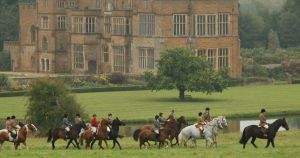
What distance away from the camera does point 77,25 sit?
400 ft

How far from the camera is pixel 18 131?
62.2 metres

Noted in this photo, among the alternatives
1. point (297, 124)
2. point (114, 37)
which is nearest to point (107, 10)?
point (114, 37)

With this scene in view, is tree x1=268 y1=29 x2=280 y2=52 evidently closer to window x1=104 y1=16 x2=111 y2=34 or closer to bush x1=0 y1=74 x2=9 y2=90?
window x1=104 y1=16 x2=111 y2=34

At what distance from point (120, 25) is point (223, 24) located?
30.3 feet

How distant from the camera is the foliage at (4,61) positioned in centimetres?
13038

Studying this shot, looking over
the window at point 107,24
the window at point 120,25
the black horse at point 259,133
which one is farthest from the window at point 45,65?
the black horse at point 259,133

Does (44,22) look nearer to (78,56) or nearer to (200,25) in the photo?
(78,56)

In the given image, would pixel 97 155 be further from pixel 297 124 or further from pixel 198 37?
pixel 198 37

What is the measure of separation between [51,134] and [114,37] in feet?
183

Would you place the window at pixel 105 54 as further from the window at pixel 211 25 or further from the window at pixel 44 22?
the window at pixel 211 25

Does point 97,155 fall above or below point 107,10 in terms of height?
below

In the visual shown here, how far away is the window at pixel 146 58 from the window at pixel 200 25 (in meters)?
4.23

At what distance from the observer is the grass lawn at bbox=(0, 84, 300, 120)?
283 ft

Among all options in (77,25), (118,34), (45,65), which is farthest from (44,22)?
(118,34)
